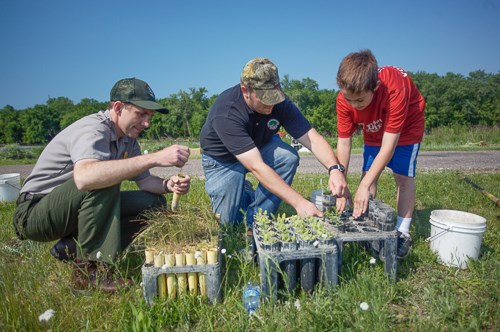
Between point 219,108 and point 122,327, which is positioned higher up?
point 219,108

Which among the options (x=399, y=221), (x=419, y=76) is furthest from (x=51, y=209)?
(x=419, y=76)

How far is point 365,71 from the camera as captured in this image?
9.01ft

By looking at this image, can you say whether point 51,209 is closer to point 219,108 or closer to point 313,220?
point 219,108

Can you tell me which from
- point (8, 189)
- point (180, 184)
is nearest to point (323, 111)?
point (8, 189)

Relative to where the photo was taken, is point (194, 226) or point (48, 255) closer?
point (194, 226)

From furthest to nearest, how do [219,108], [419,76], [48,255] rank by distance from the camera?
[419,76], [219,108], [48,255]

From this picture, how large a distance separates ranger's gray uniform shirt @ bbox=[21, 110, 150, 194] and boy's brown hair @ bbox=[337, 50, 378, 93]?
208 centimetres

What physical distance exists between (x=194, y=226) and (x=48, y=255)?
1592 millimetres

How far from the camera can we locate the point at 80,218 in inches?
93.9

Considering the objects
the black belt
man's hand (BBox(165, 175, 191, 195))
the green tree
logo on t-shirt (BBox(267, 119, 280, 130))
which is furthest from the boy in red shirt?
the green tree

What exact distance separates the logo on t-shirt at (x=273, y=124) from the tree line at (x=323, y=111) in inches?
1290

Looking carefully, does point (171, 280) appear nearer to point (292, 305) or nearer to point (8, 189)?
point (292, 305)

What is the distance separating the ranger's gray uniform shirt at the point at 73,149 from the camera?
7.77 ft

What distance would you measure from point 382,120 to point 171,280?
2632mm
